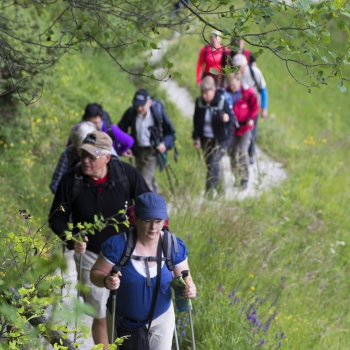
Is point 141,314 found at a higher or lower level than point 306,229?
higher

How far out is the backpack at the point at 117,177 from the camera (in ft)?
15.9

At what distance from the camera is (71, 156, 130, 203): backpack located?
485 cm

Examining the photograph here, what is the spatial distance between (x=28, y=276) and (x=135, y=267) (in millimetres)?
1942

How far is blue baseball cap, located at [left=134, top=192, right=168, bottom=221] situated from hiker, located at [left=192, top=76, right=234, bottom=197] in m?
4.37

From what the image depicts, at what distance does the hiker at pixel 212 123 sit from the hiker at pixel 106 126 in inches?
65.0

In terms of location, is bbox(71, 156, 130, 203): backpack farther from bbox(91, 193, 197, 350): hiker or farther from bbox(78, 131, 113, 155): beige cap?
bbox(91, 193, 197, 350): hiker

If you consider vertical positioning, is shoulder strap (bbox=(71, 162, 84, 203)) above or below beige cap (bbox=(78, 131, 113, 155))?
below

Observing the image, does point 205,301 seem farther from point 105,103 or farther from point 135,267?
point 105,103

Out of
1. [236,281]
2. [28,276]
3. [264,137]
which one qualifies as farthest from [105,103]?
[28,276]

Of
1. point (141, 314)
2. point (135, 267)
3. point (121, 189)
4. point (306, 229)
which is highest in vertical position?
point (121, 189)

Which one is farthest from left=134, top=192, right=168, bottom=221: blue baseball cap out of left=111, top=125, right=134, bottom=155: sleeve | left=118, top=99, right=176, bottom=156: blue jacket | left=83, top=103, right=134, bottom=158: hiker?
left=118, top=99, right=176, bottom=156: blue jacket

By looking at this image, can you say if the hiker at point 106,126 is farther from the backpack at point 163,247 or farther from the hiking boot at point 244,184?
the hiking boot at point 244,184

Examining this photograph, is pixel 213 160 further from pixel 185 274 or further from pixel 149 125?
pixel 185 274

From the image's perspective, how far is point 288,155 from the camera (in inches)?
507
